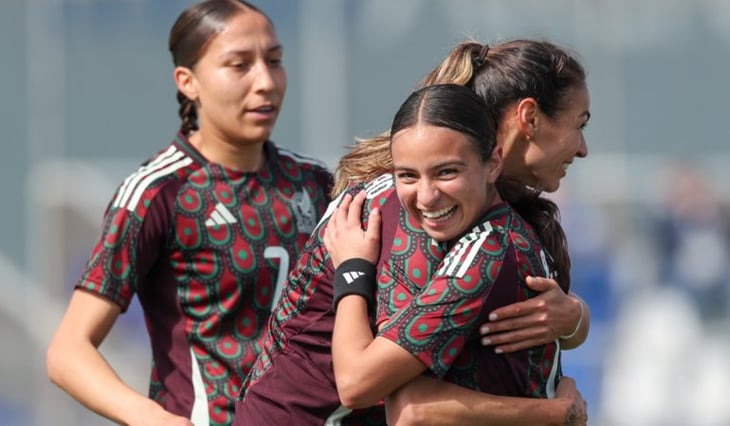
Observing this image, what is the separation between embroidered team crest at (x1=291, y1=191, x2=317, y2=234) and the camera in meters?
4.66

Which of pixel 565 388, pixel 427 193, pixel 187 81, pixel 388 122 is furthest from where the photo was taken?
pixel 388 122

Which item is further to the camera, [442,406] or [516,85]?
[516,85]

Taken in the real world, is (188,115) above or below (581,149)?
below

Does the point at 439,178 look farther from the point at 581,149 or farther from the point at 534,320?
the point at 581,149

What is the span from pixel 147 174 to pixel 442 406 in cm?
163

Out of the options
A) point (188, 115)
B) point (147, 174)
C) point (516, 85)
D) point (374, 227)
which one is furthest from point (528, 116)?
point (188, 115)

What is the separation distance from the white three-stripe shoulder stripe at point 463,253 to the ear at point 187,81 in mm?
1779

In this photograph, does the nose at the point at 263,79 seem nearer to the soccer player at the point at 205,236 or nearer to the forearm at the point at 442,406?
the soccer player at the point at 205,236

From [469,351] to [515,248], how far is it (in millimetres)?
256

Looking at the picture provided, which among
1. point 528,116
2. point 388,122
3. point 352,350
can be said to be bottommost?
point 388,122

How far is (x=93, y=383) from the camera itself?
4.12 m

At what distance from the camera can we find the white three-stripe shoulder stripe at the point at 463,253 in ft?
10.4

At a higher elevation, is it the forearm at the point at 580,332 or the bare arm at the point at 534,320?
the bare arm at the point at 534,320

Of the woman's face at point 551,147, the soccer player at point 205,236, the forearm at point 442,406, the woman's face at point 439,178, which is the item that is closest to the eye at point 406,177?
the woman's face at point 439,178
